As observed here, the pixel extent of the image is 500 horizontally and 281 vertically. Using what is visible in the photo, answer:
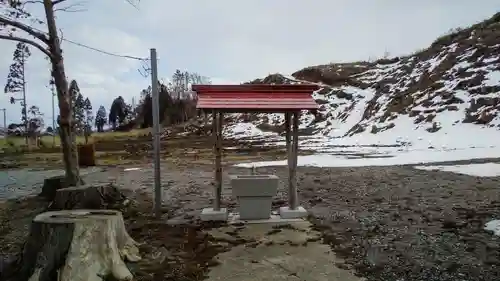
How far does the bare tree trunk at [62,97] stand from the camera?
7895 millimetres

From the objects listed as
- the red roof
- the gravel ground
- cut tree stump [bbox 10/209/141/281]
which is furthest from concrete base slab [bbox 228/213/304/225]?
cut tree stump [bbox 10/209/141/281]

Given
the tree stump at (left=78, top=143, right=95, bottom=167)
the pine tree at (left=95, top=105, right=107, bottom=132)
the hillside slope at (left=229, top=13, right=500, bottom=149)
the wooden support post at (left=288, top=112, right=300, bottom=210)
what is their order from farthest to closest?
1. the pine tree at (left=95, top=105, right=107, bottom=132)
2. the hillside slope at (left=229, top=13, right=500, bottom=149)
3. the tree stump at (left=78, top=143, right=95, bottom=167)
4. the wooden support post at (left=288, top=112, right=300, bottom=210)

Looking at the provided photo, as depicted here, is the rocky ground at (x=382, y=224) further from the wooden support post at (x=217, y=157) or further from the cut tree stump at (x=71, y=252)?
the wooden support post at (x=217, y=157)

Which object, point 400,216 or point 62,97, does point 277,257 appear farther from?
point 62,97

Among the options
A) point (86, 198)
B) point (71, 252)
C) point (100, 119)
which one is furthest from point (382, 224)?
point (100, 119)

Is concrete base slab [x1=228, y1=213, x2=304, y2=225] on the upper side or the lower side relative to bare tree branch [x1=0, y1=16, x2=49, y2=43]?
lower

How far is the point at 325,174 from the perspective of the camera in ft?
40.7

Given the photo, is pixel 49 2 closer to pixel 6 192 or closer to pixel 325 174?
pixel 6 192

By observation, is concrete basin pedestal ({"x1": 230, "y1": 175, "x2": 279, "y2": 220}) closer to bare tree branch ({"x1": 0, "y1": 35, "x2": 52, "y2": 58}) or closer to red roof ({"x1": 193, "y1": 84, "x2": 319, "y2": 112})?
red roof ({"x1": 193, "y1": 84, "x2": 319, "y2": 112})

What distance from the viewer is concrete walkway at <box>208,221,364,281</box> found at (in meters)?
4.07

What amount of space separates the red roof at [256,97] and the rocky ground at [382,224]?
1.83 m

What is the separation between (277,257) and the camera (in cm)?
464

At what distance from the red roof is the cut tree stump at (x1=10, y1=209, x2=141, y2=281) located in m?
2.85

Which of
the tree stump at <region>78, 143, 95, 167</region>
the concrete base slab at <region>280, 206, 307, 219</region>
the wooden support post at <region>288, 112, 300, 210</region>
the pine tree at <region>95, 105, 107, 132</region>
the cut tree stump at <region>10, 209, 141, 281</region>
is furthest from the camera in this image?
the pine tree at <region>95, 105, 107, 132</region>
